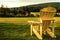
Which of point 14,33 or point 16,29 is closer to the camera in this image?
point 14,33

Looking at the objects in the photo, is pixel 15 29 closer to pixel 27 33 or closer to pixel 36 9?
pixel 27 33

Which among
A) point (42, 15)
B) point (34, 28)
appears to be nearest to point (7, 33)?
point (34, 28)

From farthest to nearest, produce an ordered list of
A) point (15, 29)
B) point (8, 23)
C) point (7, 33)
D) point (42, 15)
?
point (8, 23), point (15, 29), point (7, 33), point (42, 15)

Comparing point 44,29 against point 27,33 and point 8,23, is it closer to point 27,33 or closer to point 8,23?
point 27,33

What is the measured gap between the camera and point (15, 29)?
5.91 meters

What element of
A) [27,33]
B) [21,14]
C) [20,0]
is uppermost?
[20,0]

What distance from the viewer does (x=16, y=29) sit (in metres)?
5.91

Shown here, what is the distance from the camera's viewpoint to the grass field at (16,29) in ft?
16.4

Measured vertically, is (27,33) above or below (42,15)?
below

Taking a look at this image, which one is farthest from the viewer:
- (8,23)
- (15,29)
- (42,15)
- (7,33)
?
(8,23)

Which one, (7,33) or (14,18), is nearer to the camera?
(7,33)

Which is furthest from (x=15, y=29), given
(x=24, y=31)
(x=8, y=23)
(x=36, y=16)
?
(x=36, y=16)

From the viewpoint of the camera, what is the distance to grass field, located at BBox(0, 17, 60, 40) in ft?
16.4

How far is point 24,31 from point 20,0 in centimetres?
174
